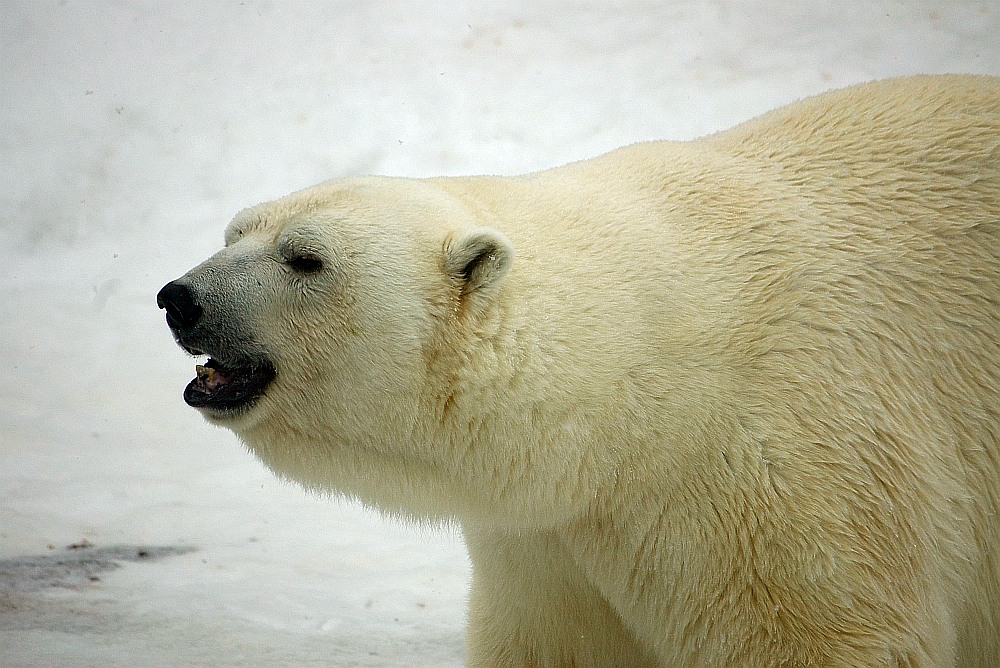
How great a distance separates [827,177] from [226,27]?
677 centimetres

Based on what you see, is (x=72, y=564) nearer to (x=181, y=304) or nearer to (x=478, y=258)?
(x=181, y=304)

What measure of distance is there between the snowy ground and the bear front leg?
1.00 m

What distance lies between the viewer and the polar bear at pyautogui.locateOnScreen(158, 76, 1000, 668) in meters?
2.51

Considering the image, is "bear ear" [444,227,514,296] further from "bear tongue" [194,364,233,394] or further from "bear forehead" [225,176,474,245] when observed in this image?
"bear tongue" [194,364,233,394]

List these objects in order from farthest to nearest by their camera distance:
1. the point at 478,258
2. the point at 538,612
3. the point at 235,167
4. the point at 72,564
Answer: the point at 235,167 < the point at 72,564 < the point at 538,612 < the point at 478,258

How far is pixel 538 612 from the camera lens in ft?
9.72

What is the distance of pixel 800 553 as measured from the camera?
8.13 feet

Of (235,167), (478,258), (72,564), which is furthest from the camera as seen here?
(235,167)

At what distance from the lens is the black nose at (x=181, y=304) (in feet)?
8.35

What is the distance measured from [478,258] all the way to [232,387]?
0.68m

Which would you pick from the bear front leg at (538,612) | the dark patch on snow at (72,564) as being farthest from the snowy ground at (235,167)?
the bear front leg at (538,612)

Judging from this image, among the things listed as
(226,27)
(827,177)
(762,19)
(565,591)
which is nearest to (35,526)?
(565,591)

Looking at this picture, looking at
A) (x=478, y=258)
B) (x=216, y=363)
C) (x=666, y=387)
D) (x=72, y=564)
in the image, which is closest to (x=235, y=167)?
(x=72, y=564)

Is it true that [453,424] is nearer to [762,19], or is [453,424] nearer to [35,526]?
[35,526]
